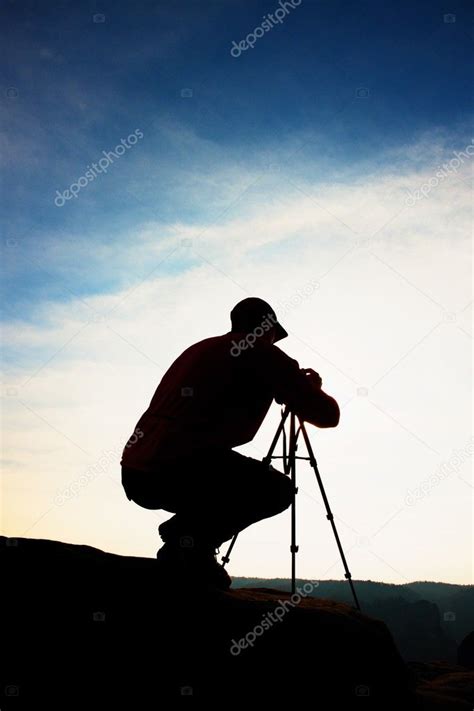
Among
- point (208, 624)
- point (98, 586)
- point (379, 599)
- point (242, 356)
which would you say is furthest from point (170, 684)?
point (379, 599)

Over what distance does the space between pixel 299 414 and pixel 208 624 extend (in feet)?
5.77

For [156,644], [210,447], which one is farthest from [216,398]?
[156,644]

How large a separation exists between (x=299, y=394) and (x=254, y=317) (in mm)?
864

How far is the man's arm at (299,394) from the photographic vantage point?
4.36 meters

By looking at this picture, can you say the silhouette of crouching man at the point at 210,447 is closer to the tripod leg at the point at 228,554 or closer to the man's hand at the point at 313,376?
the man's hand at the point at 313,376

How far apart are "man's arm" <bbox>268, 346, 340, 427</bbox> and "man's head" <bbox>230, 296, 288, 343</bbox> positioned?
480mm

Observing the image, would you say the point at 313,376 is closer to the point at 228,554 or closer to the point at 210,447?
the point at 210,447

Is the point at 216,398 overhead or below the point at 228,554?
overhead

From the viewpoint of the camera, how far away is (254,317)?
4.85m

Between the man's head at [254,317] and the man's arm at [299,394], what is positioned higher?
the man's head at [254,317]

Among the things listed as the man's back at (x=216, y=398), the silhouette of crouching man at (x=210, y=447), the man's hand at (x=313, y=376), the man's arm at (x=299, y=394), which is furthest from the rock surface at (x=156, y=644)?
the man's hand at (x=313, y=376)

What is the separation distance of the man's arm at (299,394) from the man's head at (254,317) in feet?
1.58

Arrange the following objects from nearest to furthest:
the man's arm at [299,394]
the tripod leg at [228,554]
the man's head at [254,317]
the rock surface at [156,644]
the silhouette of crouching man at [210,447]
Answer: the rock surface at [156,644] → the silhouette of crouching man at [210,447] → the man's arm at [299,394] → the man's head at [254,317] → the tripod leg at [228,554]

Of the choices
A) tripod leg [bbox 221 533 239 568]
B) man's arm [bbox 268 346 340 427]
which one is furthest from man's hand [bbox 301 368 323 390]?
tripod leg [bbox 221 533 239 568]
